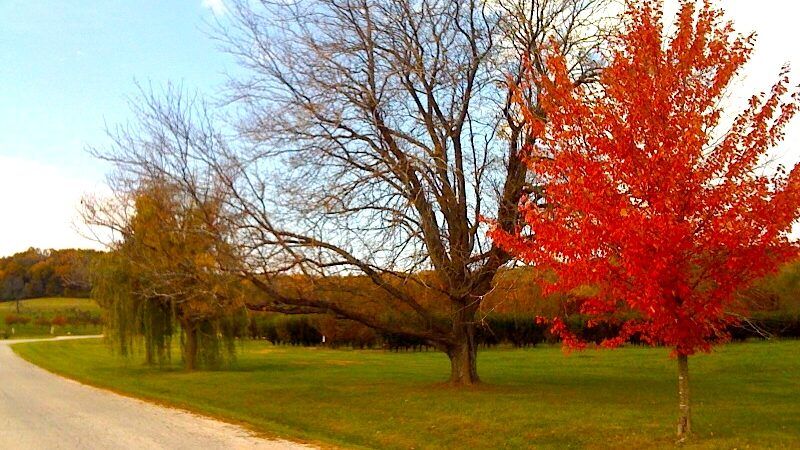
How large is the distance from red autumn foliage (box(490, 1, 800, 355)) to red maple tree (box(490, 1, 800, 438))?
2cm

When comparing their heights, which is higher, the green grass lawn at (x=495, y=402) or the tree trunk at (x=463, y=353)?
the tree trunk at (x=463, y=353)

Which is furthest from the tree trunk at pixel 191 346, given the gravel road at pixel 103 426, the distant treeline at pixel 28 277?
the distant treeline at pixel 28 277

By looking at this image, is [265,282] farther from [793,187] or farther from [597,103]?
[793,187]

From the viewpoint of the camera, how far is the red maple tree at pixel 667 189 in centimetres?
987

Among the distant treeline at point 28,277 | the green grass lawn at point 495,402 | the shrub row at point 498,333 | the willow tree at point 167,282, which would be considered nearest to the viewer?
the green grass lawn at point 495,402

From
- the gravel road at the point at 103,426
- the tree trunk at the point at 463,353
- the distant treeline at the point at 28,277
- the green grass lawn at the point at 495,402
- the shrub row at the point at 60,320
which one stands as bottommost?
the green grass lawn at the point at 495,402

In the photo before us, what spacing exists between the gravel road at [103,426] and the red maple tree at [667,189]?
5.12 meters

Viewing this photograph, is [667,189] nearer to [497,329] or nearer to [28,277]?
[497,329]

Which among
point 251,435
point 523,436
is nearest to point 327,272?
point 251,435

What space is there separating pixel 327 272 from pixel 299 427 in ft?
14.7

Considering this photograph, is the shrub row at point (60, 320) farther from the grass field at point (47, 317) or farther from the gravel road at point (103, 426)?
the gravel road at point (103, 426)

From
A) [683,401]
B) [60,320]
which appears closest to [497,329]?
[683,401]

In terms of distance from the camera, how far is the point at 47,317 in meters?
90.4

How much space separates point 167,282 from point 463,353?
7.38m
